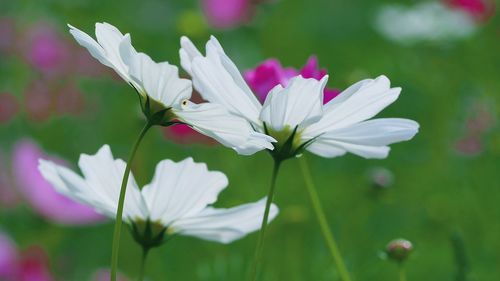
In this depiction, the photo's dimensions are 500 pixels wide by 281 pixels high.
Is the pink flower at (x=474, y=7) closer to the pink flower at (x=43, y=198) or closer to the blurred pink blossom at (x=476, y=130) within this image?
the blurred pink blossom at (x=476, y=130)

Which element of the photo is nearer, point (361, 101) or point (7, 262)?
point (361, 101)

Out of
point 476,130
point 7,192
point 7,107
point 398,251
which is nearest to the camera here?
point 398,251

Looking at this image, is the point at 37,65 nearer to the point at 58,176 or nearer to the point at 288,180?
the point at 288,180

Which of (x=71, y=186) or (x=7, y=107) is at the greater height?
(x=71, y=186)

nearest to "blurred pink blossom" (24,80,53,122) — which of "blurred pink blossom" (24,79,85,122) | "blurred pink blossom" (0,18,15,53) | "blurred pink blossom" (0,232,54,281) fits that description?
"blurred pink blossom" (24,79,85,122)

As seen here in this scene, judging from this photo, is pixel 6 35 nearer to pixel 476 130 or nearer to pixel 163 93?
pixel 476 130

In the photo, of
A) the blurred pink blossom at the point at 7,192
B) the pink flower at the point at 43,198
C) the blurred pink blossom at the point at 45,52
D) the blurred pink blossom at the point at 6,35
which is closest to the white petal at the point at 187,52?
the pink flower at the point at 43,198

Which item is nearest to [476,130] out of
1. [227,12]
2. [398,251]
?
[227,12]
